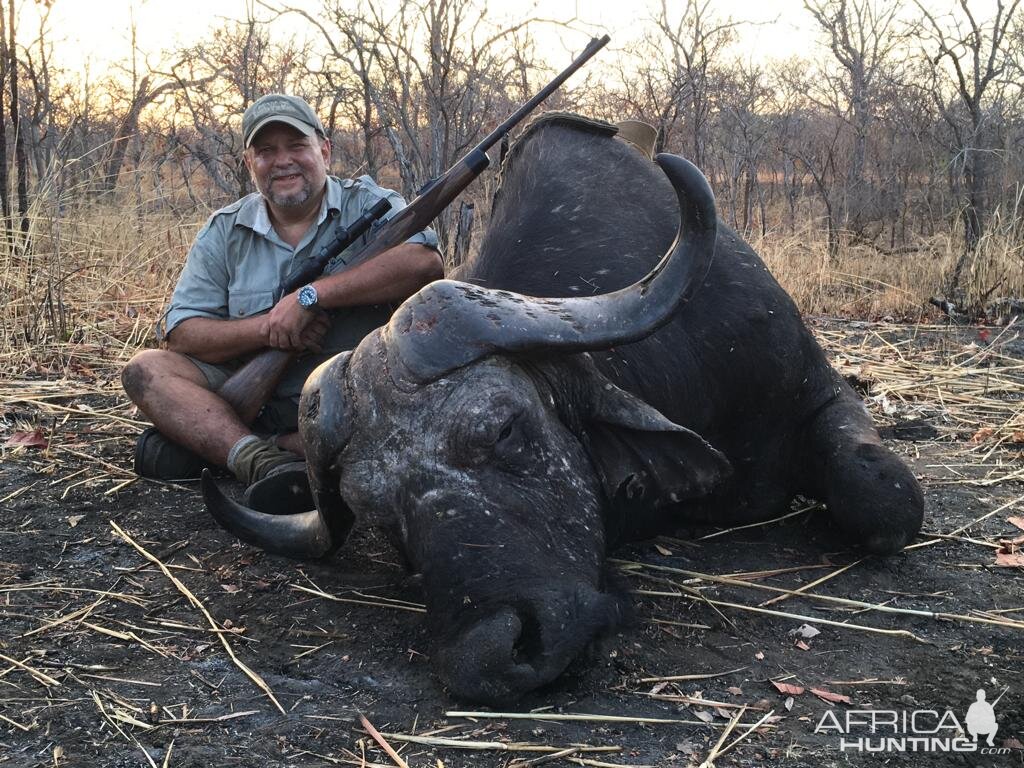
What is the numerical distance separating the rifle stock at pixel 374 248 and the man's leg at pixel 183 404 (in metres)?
0.09

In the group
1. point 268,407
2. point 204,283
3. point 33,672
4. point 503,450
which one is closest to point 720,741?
point 503,450

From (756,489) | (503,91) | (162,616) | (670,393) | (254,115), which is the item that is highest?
(503,91)

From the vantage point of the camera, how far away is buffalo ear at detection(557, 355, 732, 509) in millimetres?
2951

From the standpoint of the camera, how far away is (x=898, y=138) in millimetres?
16234

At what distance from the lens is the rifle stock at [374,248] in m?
4.53

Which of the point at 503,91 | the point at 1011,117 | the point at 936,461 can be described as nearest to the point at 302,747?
the point at 936,461

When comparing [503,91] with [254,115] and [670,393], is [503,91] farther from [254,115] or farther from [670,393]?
[670,393]

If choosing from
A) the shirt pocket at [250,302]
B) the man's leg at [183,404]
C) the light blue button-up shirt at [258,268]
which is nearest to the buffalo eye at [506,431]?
the man's leg at [183,404]

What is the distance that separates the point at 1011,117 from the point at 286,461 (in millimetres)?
11853

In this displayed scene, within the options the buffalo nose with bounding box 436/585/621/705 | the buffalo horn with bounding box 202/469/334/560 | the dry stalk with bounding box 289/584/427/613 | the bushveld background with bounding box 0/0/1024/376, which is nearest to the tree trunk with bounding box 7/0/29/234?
the bushveld background with bounding box 0/0/1024/376

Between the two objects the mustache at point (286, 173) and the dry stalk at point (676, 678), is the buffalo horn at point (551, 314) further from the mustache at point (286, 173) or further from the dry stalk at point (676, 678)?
the mustache at point (286, 173)

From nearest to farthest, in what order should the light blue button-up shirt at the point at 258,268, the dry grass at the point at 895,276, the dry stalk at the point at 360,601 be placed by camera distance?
the dry stalk at the point at 360,601 < the light blue button-up shirt at the point at 258,268 < the dry grass at the point at 895,276

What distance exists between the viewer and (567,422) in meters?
2.93

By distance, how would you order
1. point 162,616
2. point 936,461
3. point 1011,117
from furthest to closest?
point 1011,117
point 936,461
point 162,616
